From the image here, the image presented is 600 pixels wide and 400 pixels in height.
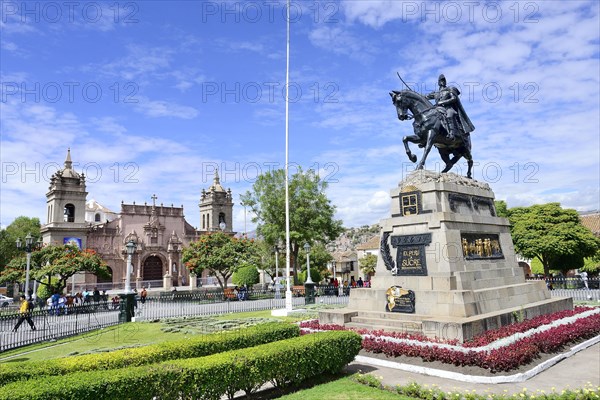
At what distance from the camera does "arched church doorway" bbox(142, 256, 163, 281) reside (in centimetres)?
5209

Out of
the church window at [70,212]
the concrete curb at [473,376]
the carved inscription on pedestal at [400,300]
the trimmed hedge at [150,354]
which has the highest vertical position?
the church window at [70,212]

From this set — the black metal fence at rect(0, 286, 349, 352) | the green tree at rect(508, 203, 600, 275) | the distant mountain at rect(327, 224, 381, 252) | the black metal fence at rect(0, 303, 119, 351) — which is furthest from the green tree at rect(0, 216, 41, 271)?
the distant mountain at rect(327, 224, 381, 252)

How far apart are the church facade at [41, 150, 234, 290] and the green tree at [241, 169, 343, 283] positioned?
15.7 meters

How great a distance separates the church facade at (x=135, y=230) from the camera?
46469 millimetres

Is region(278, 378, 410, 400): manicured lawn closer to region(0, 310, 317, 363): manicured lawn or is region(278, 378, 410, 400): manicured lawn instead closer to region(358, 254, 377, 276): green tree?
region(0, 310, 317, 363): manicured lawn

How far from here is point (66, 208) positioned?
47625mm

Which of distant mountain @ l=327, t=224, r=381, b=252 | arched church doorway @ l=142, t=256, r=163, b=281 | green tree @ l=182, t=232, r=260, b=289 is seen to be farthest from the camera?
distant mountain @ l=327, t=224, r=381, b=252

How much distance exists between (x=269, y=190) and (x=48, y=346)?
23.9m

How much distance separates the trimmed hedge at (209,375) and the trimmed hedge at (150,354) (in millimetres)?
854

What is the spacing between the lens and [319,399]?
721cm

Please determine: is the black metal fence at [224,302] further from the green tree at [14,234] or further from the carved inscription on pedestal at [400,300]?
the green tree at [14,234]

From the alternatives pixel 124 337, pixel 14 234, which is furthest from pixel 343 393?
pixel 14 234

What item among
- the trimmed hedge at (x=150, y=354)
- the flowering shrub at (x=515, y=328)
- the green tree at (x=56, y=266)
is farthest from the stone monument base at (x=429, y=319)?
the green tree at (x=56, y=266)

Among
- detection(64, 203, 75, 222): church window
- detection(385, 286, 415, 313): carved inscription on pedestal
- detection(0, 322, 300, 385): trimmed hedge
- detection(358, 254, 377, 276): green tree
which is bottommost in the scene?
detection(0, 322, 300, 385): trimmed hedge
